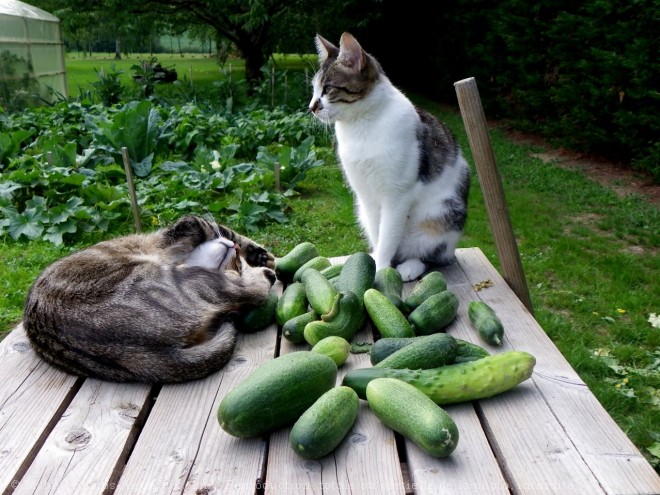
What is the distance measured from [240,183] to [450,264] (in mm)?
3687

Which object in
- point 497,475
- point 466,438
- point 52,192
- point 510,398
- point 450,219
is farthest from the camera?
point 52,192

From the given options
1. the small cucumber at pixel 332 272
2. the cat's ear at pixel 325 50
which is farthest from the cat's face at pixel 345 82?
the small cucumber at pixel 332 272

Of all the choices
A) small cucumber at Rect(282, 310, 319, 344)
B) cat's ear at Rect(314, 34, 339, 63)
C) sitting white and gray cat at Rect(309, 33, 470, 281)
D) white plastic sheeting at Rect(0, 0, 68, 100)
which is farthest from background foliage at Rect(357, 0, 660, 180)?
white plastic sheeting at Rect(0, 0, 68, 100)

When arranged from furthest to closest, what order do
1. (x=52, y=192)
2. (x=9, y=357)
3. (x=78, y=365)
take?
(x=52, y=192) < (x=9, y=357) < (x=78, y=365)

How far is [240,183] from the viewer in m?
6.41

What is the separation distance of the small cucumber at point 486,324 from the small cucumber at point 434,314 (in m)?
0.09

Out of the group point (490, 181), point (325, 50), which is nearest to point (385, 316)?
point (490, 181)

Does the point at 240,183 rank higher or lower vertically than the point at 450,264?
lower

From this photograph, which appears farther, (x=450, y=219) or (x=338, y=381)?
(x=450, y=219)

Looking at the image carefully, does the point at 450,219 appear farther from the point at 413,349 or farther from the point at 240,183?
the point at 240,183

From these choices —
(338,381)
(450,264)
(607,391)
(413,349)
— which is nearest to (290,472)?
(338,381)

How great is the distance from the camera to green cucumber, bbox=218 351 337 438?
64.5 inches

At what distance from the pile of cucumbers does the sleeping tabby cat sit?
0.21 meters

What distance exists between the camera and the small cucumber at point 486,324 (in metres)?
2.16
